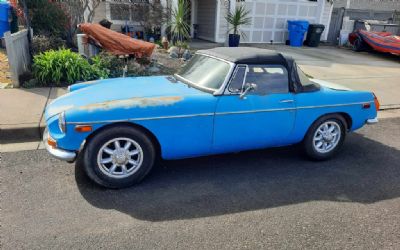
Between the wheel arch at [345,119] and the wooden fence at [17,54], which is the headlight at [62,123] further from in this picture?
the wooden fence at [17,54]

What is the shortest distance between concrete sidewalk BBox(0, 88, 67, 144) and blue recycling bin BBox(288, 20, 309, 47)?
12413 mm

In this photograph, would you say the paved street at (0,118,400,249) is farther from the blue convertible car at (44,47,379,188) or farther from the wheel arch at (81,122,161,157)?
the wheel arch at (81,122,161,157)

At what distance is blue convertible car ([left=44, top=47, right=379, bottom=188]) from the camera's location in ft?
11.4

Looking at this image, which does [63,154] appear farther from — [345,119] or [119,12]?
[119,12]

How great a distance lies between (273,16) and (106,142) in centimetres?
1469

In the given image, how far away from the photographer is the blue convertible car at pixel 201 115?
349 centimetres

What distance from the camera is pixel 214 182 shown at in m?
3.90

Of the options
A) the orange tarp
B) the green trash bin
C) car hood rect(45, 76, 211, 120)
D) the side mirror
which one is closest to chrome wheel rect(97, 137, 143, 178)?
car hood rect(45, 76, 211, 120)

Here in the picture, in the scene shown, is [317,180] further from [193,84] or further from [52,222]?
[52,222]

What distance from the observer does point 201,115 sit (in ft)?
12.4

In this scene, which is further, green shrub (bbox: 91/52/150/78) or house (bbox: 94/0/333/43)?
house (bbox: 94/0/333/43)

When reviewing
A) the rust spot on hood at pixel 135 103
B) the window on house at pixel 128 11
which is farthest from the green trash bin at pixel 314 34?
the rust spot on hood at pixel 135 103

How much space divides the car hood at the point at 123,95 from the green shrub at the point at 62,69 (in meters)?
3.10

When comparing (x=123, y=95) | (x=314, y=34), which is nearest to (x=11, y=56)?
(x=123, y=95)
